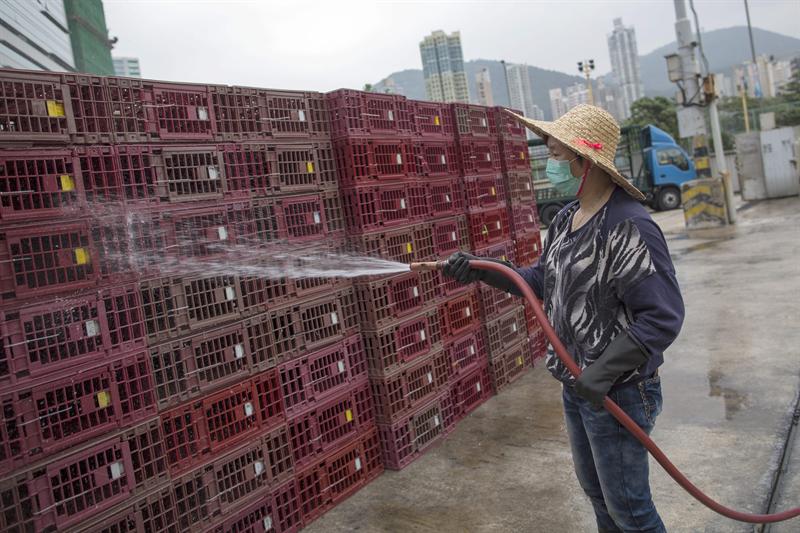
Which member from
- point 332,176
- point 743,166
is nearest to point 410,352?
point 332,176

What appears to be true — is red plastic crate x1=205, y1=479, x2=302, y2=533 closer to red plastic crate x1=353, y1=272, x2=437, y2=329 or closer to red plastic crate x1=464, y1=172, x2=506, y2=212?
red plastic crate x1=353, y1=272, x2=437, y2=329

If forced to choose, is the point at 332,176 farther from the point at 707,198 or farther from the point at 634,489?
the point at 707,198

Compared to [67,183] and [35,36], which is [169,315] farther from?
[35,36]

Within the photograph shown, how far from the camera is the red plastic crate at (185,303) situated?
3516mm

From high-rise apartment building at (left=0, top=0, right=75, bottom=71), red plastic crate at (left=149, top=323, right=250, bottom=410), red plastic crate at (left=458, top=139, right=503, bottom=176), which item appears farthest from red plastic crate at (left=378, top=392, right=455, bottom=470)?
high-rise apartment building at (left=0, top=0, right=75, bottom=71)

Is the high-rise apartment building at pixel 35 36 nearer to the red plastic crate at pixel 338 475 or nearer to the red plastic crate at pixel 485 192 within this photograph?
the red plastic crate at pixel 338 475

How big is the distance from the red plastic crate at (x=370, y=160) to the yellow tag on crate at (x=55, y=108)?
2.07 meters

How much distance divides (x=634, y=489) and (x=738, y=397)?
3.39 metres

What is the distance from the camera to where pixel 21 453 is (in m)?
2.90

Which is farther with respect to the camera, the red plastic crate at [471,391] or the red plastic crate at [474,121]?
the red plastic crate at [474,121]

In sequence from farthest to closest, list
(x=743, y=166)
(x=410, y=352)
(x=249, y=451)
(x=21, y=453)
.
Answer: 1. (x=743, y=166)
2. (x=410, y=352)
3. (x=249, y=451)
4. (x=21, y=453)

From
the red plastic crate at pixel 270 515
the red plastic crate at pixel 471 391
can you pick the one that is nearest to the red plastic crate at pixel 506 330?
the red plastic crate at pixel 471 391

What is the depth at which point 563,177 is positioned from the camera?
3.19 metres

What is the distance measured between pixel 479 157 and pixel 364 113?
221 cm
